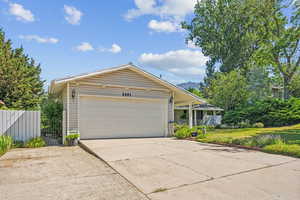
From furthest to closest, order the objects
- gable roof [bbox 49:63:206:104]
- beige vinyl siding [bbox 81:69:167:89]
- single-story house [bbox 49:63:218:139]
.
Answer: beige vinyl siding [bbox 81:69:167:89], single-story house [bbox 49:63:218:139], gable roof [bbox 49:63:206:104]

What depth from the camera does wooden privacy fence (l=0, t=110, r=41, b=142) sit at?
8.06m

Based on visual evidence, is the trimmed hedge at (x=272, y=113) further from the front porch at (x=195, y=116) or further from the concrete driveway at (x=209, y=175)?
the concrete driveway at (x=209, y=175)

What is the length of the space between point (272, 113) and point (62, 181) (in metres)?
19.1

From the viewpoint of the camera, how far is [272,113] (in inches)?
706

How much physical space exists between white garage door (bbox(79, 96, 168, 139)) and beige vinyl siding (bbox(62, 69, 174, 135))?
1.02ft

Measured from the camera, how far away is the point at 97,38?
13.9m

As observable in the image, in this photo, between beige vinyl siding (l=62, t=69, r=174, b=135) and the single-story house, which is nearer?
beige vinyl siding (l=62, t=69, r=174, b=135)

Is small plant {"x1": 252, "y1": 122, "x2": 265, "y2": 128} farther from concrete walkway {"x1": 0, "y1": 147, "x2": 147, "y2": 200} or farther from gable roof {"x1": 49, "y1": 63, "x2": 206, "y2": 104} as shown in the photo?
concrete walkway {"x1": 0, "y1": 147, "x2": 147, "y2": 200}

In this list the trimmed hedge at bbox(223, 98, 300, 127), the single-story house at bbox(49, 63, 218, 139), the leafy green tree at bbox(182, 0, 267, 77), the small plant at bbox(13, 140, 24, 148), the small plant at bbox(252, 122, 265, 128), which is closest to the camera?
the small plant at bbox(13, 140, 24, 148)

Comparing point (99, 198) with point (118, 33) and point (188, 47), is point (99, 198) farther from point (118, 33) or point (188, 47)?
point (188, 47)

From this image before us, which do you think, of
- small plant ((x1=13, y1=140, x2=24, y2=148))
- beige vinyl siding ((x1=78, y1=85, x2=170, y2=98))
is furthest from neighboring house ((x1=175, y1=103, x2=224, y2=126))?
A: small plant ((x1=13, y1=140, x2=24, y2=148))

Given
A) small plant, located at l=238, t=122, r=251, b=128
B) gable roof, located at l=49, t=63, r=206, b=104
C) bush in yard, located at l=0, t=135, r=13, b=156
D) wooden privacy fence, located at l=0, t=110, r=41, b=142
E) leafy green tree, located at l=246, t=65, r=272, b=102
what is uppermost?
leafy green tree, located at l=246, t=65, r=272, b=102

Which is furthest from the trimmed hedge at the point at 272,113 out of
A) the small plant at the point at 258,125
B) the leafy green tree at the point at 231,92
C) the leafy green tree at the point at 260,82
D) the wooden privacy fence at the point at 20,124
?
the wooden privacy fence at the point at 20,124

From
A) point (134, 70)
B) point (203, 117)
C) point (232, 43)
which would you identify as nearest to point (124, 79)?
point (134, 70)
